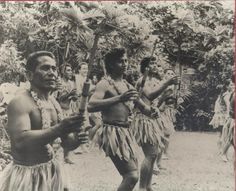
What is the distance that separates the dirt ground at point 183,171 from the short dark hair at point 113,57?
28.7 inches

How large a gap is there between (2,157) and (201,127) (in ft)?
5.87

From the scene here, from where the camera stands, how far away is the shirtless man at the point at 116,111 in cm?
420

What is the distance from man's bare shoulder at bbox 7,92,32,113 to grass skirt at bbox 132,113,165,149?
63.1 inches

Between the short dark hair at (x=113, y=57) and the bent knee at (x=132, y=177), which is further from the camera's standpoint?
the short dark hair at (x=113, y=57)

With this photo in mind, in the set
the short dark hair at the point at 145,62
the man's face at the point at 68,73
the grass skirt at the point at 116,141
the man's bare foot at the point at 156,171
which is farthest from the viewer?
the man's bare foot at the point at 156,171

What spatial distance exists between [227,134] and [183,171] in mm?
550

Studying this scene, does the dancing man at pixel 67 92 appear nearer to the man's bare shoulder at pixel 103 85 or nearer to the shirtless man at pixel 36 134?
the man's bare shoulder at pixel 103 85

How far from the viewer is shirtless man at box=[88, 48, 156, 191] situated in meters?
4.20

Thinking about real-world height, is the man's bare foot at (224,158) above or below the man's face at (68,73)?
below

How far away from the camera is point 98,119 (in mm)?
4668

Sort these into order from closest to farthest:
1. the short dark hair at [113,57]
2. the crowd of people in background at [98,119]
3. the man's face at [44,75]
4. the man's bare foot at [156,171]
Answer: the crowd of people in background at [98,119] < the man's face at [44,75] < the short dark hair at [113,57] < the man's bare foot at [156,171]

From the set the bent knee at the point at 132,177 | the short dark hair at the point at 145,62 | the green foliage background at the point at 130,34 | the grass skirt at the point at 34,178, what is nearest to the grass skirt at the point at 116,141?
the bent knee at the point at 132,177

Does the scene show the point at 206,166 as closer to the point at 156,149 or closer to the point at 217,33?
the point at 156,149

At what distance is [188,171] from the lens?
4887 millimetres
